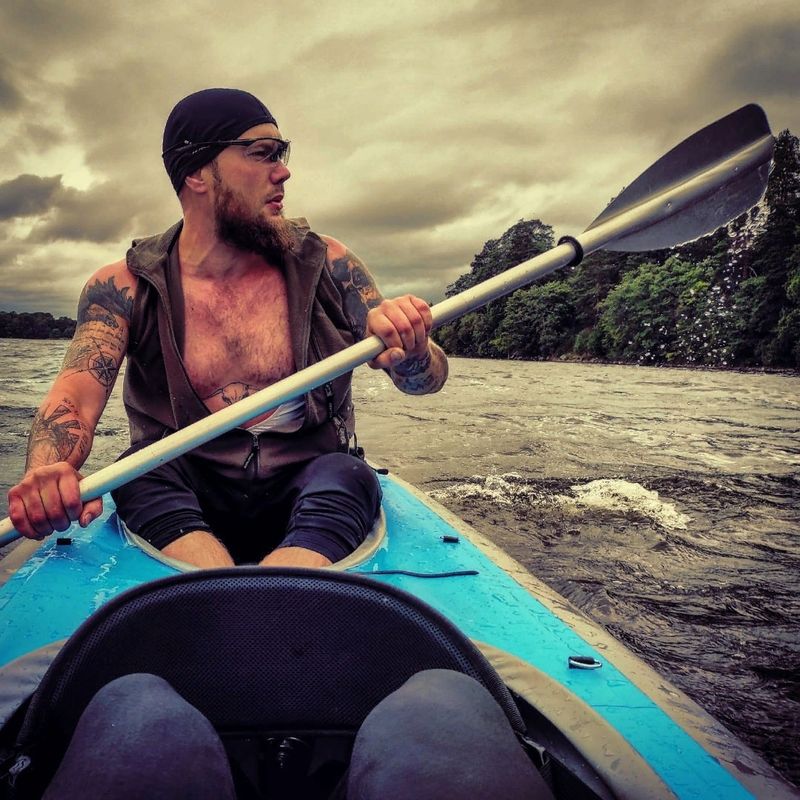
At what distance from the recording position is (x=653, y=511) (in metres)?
4.68

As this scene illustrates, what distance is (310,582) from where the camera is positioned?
842mm

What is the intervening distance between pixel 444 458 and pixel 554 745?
5.73 m

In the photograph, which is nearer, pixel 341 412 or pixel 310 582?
pixel 310 582

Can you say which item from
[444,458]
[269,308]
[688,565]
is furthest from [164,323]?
[444,458]

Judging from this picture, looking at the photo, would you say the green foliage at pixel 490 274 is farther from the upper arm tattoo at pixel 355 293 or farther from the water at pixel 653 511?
the upper arm tattoo at pixel 355 293

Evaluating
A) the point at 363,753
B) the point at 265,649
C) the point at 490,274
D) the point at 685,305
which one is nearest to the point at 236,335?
the point at 265,649

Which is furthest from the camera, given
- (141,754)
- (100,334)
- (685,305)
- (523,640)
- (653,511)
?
(685,305)

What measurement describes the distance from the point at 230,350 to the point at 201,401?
215 mm

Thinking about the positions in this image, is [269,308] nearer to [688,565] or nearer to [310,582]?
[310,582]

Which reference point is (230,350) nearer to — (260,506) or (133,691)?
(260,506)

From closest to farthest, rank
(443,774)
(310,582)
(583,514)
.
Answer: (443,774)
(310,582)
(583,514)

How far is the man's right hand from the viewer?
131 centimetres

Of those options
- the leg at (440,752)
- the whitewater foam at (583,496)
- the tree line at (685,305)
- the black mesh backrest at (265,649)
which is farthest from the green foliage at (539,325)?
the leg at (440,752)

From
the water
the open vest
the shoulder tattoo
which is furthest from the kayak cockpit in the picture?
the water
